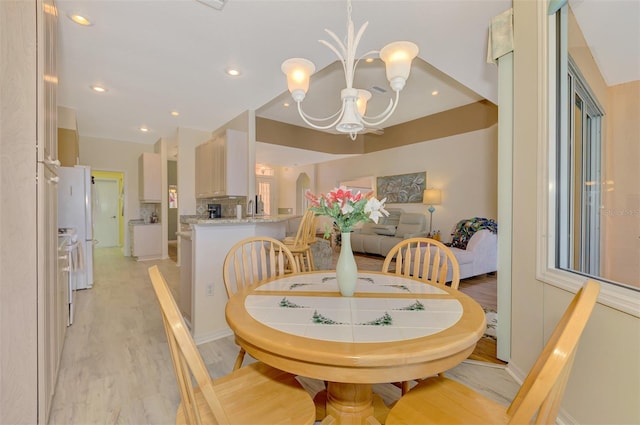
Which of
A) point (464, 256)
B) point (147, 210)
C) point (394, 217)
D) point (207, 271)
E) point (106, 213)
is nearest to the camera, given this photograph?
point (207, 271)

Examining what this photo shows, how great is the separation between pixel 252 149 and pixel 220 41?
209 centimetres

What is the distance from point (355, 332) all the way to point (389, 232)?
5.67 m

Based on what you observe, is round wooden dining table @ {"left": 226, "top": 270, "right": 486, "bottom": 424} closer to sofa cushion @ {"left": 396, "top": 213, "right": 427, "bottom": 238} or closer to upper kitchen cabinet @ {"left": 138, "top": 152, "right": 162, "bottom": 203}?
sofa cushion @ {"left": 396, "top": 213, "right": 427, "bottom": 238}

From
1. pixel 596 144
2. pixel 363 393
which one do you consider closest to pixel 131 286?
pixel 363 393

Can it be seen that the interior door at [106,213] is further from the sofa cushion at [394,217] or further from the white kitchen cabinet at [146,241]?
the sofa cushion at [394,217]

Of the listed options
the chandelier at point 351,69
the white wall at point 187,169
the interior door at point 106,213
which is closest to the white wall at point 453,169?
the chandelier at point 351,69

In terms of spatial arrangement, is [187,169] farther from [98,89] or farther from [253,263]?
[253,263]

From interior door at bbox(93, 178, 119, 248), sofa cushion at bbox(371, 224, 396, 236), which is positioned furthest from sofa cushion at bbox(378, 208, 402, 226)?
interior door at bbox(93, 178, 119, 248)

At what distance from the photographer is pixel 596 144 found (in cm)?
158

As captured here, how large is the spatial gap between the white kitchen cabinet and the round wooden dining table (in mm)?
5731

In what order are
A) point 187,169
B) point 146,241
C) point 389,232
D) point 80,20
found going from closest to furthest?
1. point 80,20
2. point 187,169
3. point 146,241
4. point 389,232

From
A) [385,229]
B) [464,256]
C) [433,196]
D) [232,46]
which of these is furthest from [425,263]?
[385,229]

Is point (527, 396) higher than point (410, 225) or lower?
lower

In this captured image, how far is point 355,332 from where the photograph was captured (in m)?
0.99
